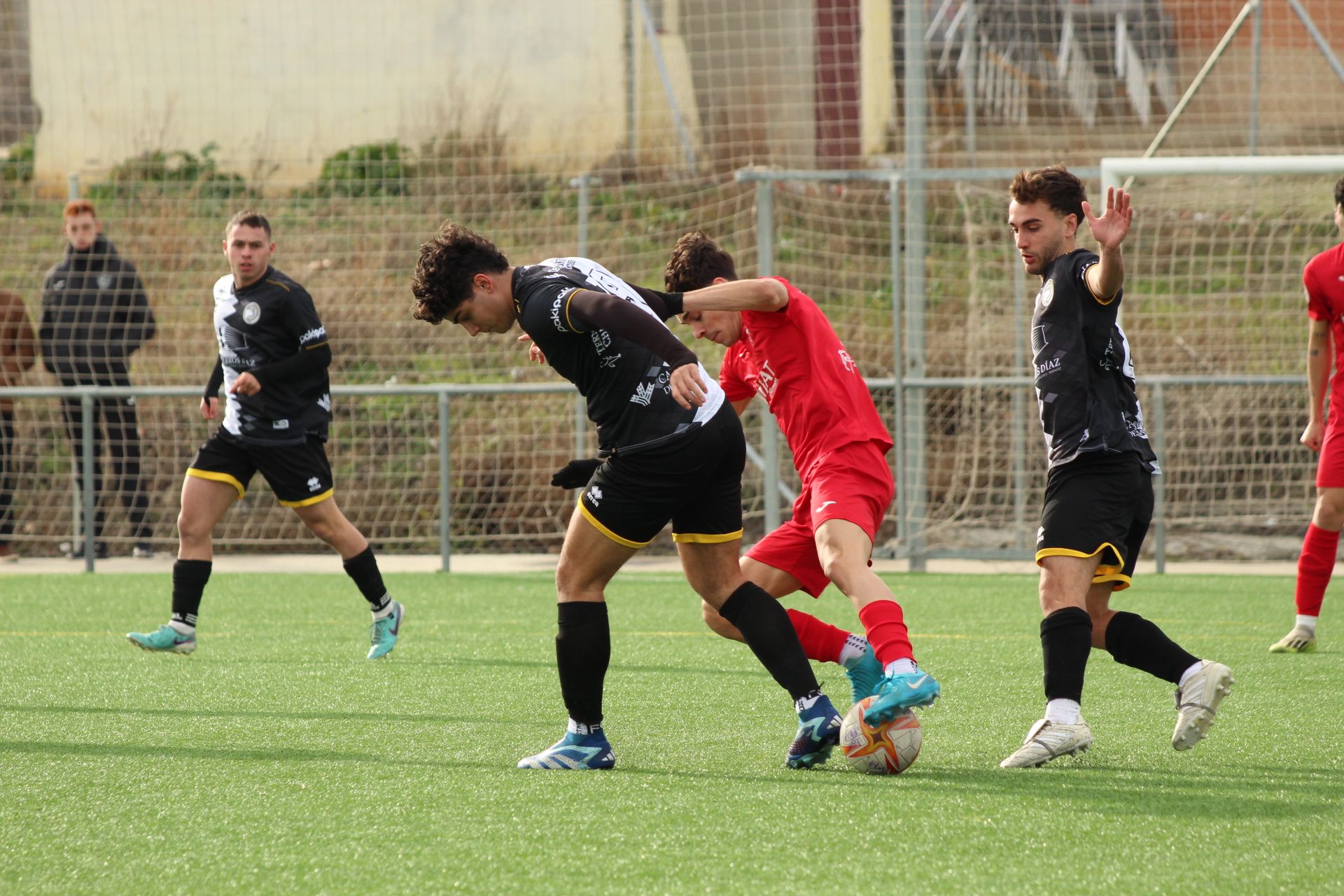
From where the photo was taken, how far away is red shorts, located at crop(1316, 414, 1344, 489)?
21.4ft

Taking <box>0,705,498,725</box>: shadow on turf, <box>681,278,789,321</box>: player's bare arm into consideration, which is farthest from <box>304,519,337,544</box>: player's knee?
<box>681,278,789,321</box>: player's bare arm

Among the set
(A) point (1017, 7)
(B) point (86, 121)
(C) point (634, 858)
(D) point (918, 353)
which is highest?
(A) point (1017, 7)

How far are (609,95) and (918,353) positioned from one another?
5.31 metres

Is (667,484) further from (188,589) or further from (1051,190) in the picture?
(188,589)

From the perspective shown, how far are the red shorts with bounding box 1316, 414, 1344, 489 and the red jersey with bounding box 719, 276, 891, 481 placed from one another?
2.63 m

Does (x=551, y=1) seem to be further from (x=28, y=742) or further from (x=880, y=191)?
(x=28, y=742)

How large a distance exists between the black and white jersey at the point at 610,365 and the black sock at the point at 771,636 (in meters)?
0.55

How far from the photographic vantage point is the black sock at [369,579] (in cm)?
673

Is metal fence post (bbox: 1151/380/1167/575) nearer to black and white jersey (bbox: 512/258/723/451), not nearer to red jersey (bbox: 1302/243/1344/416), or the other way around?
red jersey (bbox: 1302/243/1344/416)

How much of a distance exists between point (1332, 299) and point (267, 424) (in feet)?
15.0

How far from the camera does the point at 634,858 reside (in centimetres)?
319

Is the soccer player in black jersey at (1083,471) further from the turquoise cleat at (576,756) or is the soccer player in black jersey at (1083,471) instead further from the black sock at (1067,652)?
the turquoise cleat at (576,756)

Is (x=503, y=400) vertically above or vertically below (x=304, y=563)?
above

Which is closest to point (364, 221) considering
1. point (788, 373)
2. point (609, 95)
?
point (609, 95)
